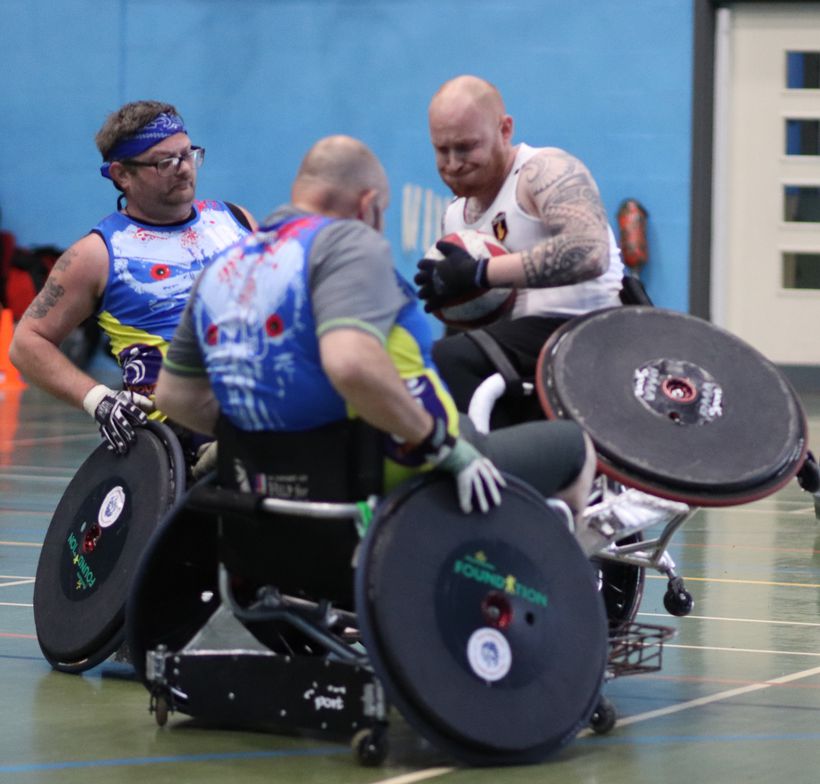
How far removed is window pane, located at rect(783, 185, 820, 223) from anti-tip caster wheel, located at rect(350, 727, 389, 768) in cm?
1318

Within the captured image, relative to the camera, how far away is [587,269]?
5.08 meters

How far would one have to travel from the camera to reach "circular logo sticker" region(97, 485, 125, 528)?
18.2 feet

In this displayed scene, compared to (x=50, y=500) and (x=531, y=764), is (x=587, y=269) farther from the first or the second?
(x=50, y=500)

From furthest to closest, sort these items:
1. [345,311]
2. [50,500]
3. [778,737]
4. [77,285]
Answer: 1. [50,500]
2. [77,285]
3. [778,737]
4. [345,311]

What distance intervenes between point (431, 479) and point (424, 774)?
69 centimetres

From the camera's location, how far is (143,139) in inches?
227

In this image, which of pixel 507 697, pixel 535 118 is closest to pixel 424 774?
pixel 507 697

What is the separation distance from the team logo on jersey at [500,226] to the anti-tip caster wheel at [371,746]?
181 cm

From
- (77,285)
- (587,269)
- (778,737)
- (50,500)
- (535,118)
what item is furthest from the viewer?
(535,118)

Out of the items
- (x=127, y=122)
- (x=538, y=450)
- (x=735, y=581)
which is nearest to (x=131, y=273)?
(x=127, y=122)

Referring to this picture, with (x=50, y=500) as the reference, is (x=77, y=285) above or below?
above

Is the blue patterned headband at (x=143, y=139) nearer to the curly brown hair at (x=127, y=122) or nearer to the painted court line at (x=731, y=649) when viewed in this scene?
the curly brown hair at (x=127, y=122)

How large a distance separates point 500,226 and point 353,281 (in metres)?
1.42

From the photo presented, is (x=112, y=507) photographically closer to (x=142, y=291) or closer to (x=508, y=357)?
(x=142, y=291)
